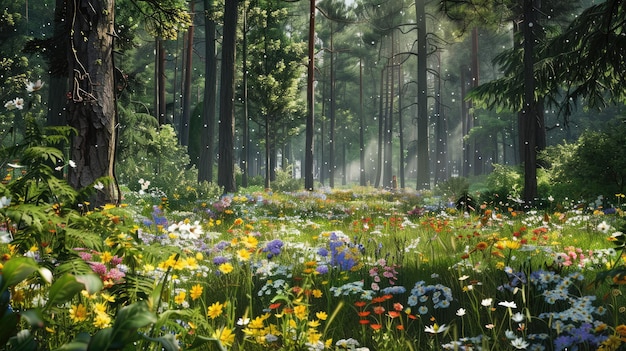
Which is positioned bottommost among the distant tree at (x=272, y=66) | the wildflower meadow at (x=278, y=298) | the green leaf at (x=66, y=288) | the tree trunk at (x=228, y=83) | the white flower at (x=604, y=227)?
the wildflower meadow at (x=278, y=298)

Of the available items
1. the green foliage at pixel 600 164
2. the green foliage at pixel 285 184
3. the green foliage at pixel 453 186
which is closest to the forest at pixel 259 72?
the green foliage at pixel 285 184

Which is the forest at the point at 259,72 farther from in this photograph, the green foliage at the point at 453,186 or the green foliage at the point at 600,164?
the green foliage at the point at 453,186

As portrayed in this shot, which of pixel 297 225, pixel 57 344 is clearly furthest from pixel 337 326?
pixel 297 225

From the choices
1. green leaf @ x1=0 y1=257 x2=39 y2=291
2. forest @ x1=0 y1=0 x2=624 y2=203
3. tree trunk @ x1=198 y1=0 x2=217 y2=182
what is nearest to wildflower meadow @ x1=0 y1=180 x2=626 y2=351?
green leaf @ x1=0 y1=257 x2=39 y2=291

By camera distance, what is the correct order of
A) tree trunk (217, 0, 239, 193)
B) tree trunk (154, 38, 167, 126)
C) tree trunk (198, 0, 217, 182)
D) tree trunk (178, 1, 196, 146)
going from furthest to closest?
tree trunk (178, 1, 196, 146), tree trunk (154, 38, 167, 126), tree trunk (198, 0, 217, 182), tree trunk (217, 0, 239, 193)

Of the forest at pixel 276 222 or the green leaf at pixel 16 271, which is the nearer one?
the green leaf at pixel 16 271

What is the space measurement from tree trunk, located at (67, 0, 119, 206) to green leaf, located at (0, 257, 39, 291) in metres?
4.61

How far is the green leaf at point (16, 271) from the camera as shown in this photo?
1.43 m

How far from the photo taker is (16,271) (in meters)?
1.45

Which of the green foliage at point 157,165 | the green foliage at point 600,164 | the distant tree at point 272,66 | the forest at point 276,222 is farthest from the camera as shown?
the distant tree at point 272,66

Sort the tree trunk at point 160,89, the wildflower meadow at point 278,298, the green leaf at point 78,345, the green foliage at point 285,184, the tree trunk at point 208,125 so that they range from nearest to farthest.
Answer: the green leaf at point 78,345 → the wildflower meadow at point 278,298 → the tree trunk at point 208,125 → the tree trunk at point 160,89 → the green foliage at point 285,184

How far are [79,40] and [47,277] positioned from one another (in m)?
5.22

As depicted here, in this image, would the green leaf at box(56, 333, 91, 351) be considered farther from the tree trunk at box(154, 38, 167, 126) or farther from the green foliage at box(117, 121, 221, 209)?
the tree trunk at box(154, 38, 167, 126)

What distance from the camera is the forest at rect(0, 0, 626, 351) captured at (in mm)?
2475
